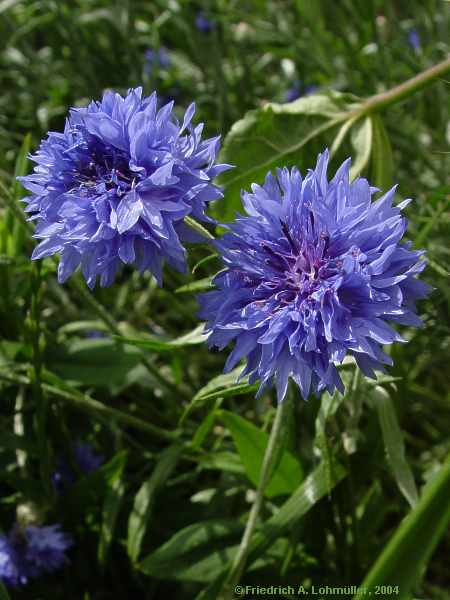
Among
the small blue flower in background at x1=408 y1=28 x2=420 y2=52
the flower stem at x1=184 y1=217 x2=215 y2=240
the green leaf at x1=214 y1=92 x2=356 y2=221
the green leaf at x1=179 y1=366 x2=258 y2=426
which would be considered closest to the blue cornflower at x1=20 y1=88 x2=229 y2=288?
the flower stem at x1=184 y1=217 x2=215 y2=240

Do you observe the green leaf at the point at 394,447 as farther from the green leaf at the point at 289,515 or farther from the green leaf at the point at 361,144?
the green leaf at the point at 361,144

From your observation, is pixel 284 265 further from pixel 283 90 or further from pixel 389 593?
pixel 283 90

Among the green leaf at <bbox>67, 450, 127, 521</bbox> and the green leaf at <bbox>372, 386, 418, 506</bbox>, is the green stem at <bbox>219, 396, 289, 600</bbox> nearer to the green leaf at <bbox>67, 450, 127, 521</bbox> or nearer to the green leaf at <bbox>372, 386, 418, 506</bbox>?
the green leaf at <bbox>372, 386, 418, 506</bbox>

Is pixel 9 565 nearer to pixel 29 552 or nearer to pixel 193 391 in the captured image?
pixel 29 552

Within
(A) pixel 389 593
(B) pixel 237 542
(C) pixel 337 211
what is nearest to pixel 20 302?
(B) pixel 237 542

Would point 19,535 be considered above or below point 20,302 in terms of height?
below

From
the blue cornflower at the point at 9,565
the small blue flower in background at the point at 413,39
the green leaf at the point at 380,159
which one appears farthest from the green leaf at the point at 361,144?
the small blue flower in background at the point at 413,39
